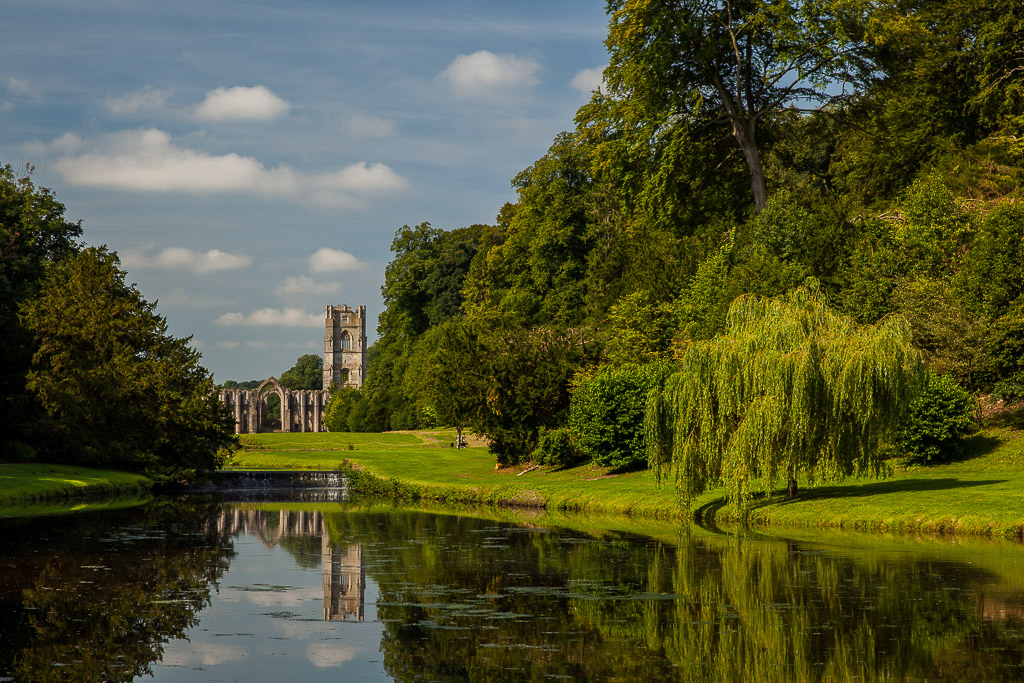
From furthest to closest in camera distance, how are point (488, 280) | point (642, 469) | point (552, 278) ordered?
point (488, 280) < point (552, 278) < point (642, 469)

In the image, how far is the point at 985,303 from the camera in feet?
118

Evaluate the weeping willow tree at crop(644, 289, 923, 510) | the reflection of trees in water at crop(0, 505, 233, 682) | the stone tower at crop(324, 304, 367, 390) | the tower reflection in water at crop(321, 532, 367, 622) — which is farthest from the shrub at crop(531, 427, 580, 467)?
the stone tower at crop(324, 304, 367, 390)

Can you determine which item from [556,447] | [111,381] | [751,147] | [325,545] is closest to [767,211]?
[751,147]

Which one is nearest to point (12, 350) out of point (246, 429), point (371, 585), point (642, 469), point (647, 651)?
point (642, 469)

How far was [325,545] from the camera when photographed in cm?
2591

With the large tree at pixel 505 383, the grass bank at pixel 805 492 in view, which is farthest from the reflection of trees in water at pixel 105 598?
the large tree at pixel 505 383

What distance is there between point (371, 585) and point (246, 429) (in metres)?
114

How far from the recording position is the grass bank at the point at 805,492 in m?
26.1

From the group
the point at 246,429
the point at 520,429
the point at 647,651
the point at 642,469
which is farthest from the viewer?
the point at 246,429

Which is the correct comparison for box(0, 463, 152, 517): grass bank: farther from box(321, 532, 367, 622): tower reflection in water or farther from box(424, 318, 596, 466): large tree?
box(424, 318, 596, 466): large tree

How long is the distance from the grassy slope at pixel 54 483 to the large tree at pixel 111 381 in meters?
1.30

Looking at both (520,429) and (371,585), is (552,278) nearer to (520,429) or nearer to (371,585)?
(520,429)

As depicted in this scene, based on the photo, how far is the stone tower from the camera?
6919 inches

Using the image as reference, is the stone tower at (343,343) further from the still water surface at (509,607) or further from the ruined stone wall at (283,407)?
the still water surface at (509,607)
